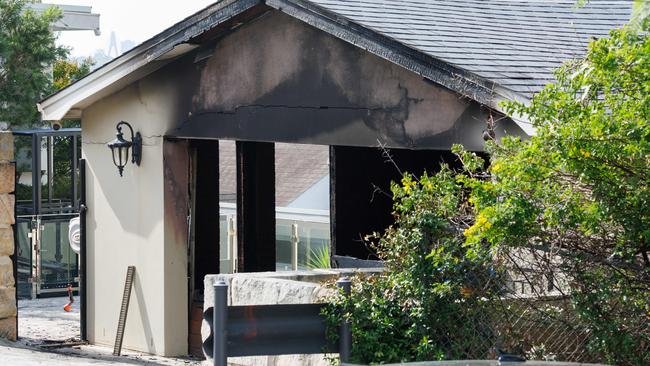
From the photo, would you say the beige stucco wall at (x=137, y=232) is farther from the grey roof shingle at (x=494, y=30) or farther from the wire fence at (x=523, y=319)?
the wire fence at (x=523, y=319)

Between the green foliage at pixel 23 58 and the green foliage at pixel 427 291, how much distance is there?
20867 millimetres

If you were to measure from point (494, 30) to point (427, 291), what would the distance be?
5216 millimetres

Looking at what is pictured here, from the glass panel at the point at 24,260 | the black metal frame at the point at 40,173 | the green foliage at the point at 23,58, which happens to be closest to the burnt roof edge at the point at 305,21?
the black metal frame at the point at 40,173

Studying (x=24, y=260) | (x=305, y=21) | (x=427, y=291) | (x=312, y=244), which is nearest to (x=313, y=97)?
(x=305, y=21)

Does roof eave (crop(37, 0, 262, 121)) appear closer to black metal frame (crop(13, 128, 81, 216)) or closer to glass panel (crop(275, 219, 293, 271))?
glass panel (crop(275, 219, 293, 271))

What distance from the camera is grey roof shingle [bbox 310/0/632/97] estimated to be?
9867 millimetres

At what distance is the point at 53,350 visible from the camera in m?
14.3

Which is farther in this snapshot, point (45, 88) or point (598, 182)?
point (45, 88)

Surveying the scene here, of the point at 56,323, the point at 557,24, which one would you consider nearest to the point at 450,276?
the point at 557,24

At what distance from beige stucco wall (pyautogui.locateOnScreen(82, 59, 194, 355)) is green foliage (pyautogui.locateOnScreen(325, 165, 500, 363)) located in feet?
22.4

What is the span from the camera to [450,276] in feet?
24.1

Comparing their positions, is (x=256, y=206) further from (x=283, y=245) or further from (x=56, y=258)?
(x=56, y=258)

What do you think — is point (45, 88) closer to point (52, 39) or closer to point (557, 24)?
point (52, 39)

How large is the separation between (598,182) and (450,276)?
1245 mm
